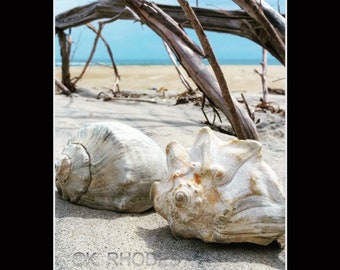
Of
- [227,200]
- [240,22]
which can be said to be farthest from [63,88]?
[227,200]

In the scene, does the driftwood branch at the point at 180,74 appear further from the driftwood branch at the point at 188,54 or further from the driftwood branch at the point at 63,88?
the driftwood branch at the point at 63,88

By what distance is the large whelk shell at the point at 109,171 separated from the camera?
1769mm

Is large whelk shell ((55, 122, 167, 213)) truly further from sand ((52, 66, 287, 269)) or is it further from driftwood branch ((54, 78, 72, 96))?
driftwood branch ((54, 78, 72, 96))

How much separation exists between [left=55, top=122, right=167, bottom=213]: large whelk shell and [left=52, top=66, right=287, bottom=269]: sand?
5 cm

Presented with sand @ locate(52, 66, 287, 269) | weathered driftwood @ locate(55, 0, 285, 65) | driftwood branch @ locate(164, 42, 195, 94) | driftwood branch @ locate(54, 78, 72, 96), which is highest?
weathered driftwood @ locate(55, 0, 285, 65)

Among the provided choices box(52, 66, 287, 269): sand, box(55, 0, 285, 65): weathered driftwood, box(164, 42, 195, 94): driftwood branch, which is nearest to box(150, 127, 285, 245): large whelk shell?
box(52, 66, 287, 269): sand

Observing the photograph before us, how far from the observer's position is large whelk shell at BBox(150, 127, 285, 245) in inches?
57.7

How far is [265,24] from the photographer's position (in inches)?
93.0

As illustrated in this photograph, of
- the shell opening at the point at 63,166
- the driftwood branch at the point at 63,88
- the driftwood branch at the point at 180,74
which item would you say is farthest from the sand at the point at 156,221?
the driftwood branch at the point at 63,88

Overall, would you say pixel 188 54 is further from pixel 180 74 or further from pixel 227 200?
pixel 227 200

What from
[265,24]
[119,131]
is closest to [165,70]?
[265,24]

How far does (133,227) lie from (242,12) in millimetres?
1422

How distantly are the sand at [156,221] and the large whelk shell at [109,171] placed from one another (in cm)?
5

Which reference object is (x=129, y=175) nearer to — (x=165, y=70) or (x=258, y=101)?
(x=165, y=70)
